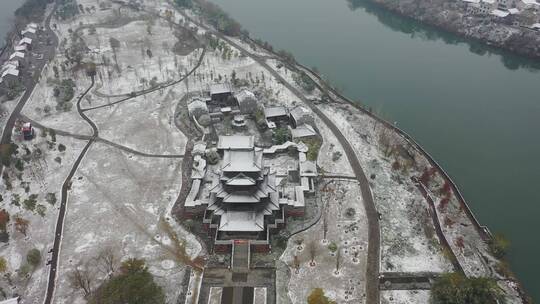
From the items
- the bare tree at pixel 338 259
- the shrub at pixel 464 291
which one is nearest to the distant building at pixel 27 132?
the bare tree at pixel 338 259

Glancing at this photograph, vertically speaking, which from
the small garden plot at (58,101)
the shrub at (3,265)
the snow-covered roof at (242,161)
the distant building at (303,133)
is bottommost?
the shrub at (3,265)

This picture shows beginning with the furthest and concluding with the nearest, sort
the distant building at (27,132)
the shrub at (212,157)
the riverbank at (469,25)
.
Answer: the riverbank at (469,25)
the distant building at (27,132)
the shrub at (212,157)

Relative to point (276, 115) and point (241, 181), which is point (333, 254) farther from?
point (276, 115)

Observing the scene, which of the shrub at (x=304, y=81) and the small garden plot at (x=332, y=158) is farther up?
the shrub at (x=304, y=81)

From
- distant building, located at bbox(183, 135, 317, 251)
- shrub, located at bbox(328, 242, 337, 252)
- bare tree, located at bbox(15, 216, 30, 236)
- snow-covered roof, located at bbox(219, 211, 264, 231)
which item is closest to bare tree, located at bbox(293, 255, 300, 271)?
distant building, located at bbox(183, 135, 317, 251)

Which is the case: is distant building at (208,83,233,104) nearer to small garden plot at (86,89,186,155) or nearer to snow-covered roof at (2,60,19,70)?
small garden plot at (86,89,186,155)

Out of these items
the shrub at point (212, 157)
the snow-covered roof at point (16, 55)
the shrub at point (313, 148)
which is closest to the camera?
the shrub at point (212, 157)

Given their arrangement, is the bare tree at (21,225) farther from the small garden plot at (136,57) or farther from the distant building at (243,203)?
the small garden plot at (136,57)

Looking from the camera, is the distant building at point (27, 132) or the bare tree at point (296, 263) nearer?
the bare tree at point (296, 263)
